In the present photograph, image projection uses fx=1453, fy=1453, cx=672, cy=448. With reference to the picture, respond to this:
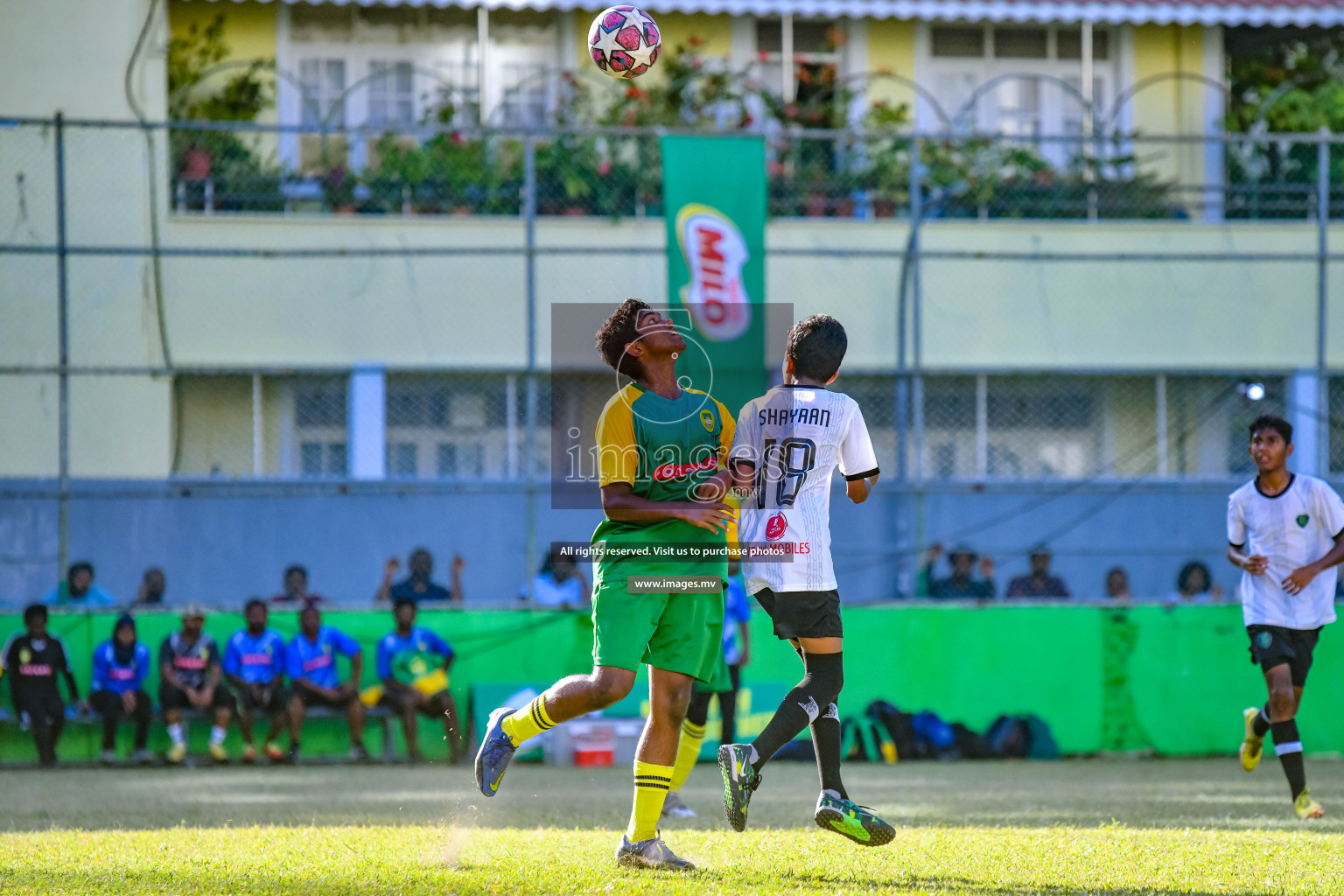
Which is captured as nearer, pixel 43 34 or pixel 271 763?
pixel 271 763

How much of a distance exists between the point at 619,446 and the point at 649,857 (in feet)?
4.80

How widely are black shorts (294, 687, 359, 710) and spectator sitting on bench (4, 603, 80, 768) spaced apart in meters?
1.73

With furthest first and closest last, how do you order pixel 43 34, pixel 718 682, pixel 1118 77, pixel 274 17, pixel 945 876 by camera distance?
pixel 1118 77 → pixel 274 17 → pixel 43 34 → pixel 718 682 → pixel 945 876

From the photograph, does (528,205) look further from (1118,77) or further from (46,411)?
(1118,77)

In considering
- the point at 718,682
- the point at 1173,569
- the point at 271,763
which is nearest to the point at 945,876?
the point at 718,682

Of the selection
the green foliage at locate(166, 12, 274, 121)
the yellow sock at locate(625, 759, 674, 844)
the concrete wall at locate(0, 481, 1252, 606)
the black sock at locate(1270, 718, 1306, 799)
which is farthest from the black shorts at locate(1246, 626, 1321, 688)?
the green foliage at locate(166, 12, 274, 121)

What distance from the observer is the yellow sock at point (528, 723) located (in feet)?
17.3

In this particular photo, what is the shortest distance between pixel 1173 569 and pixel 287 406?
30.1 feet

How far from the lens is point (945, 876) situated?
5.14 m

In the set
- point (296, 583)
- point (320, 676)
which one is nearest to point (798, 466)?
point (320, 676)

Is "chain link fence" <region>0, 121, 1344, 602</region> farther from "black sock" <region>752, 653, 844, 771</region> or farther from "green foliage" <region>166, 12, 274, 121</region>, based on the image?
"black sock" <region>752, 653, 844, 771</region>

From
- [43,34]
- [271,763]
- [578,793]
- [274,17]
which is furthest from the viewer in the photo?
[274,17]

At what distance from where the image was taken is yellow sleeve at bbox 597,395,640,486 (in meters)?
5.20

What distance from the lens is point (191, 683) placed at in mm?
11422
